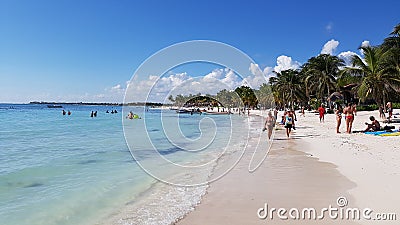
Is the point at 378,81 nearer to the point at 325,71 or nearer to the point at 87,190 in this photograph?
the point at 87,190

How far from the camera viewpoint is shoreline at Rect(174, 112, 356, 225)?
4797 mm

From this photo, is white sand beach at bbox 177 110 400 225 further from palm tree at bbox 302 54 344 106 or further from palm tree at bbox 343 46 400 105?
palm tree at bbox 302 54 344 106

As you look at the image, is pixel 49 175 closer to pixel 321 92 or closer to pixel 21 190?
pixel 21 190

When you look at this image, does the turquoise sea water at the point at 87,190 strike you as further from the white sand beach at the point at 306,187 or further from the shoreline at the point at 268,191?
the white sand beach at the point at 306,187

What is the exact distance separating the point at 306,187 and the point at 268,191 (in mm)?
826

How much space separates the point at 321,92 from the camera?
4984 centimetres

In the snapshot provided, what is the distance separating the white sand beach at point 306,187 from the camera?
4750mm

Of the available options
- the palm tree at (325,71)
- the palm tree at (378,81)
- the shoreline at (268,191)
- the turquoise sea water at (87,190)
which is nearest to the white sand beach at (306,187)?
the shoreline at (268,191)

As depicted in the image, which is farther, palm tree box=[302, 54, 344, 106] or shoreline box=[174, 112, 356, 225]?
palm tree box=[302, 54, 344, 106]

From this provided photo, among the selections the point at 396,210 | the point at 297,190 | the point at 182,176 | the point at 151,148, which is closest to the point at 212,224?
the point at 297,190

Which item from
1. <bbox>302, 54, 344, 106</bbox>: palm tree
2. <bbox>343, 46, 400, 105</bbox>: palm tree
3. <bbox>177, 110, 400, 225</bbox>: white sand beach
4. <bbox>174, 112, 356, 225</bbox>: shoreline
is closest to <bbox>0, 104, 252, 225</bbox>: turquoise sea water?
<bbox>174, 112, 356, 225</bbox>: shoreline

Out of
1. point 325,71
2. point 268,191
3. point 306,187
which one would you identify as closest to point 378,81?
point 306,187

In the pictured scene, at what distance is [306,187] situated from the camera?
6148 mm

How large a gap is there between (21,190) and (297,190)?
6.44 m
